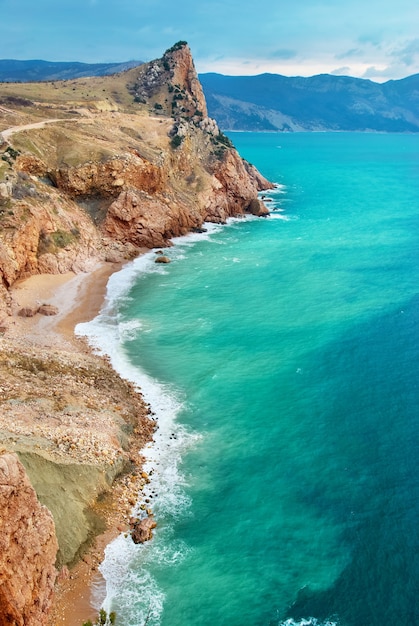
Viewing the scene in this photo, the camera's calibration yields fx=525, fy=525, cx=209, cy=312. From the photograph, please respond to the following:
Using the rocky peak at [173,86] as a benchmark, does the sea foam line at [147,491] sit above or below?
below

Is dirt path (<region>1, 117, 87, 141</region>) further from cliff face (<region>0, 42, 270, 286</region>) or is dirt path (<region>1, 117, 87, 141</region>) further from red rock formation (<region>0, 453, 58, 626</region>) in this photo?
red rock formation (<region>0, 453, 58, 626</region>)

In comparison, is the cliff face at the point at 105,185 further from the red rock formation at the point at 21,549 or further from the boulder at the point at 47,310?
the red rock formation at the point at 21,549

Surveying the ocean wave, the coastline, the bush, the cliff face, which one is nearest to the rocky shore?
the coastline

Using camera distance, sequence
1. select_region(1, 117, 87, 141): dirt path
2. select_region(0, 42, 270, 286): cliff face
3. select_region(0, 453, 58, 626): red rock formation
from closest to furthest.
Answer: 1. select_region(0, 453, 58, 626): red rock formation
2. select_region(0, 42, 270, 286): cliff face
3. select_region(1, 117, 87, 141): dirt path

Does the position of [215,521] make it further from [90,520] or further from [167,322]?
[167,322]

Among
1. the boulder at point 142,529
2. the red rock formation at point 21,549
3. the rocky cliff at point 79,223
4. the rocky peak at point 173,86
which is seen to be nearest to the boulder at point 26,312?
the rocky cliff at point 79,223

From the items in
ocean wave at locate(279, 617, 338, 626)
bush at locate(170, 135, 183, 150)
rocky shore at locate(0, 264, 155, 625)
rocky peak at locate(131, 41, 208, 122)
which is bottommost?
ocean wave at locate(279, 617, 338, 626)
